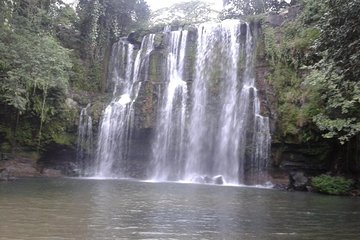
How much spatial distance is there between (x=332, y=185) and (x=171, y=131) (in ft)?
37.0

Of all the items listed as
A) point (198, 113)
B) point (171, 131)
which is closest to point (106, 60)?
point (171, 131)

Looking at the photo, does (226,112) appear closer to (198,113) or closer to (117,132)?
(198,113)

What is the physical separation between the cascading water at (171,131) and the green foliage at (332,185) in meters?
9.05

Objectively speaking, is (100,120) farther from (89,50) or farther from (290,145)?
(290,145)

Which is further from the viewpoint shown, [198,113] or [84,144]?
[84,144]

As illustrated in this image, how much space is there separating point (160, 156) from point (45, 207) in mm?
16284

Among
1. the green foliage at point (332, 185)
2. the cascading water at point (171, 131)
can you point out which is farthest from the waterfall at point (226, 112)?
the green foliage at point (332, 185)

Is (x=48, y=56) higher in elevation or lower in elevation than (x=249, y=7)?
lower

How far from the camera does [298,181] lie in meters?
20.0

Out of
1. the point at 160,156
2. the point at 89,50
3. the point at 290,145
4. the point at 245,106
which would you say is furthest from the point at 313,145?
the point at 89,50

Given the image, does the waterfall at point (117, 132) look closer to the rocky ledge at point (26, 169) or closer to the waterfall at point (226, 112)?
the rocky ledge at point (26, 169)

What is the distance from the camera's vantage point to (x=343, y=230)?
8.95m

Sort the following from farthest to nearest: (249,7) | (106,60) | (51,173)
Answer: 1. (249,7)
2. (106,60)
3. (51,173)

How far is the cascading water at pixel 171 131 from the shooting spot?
26094 millimetres
